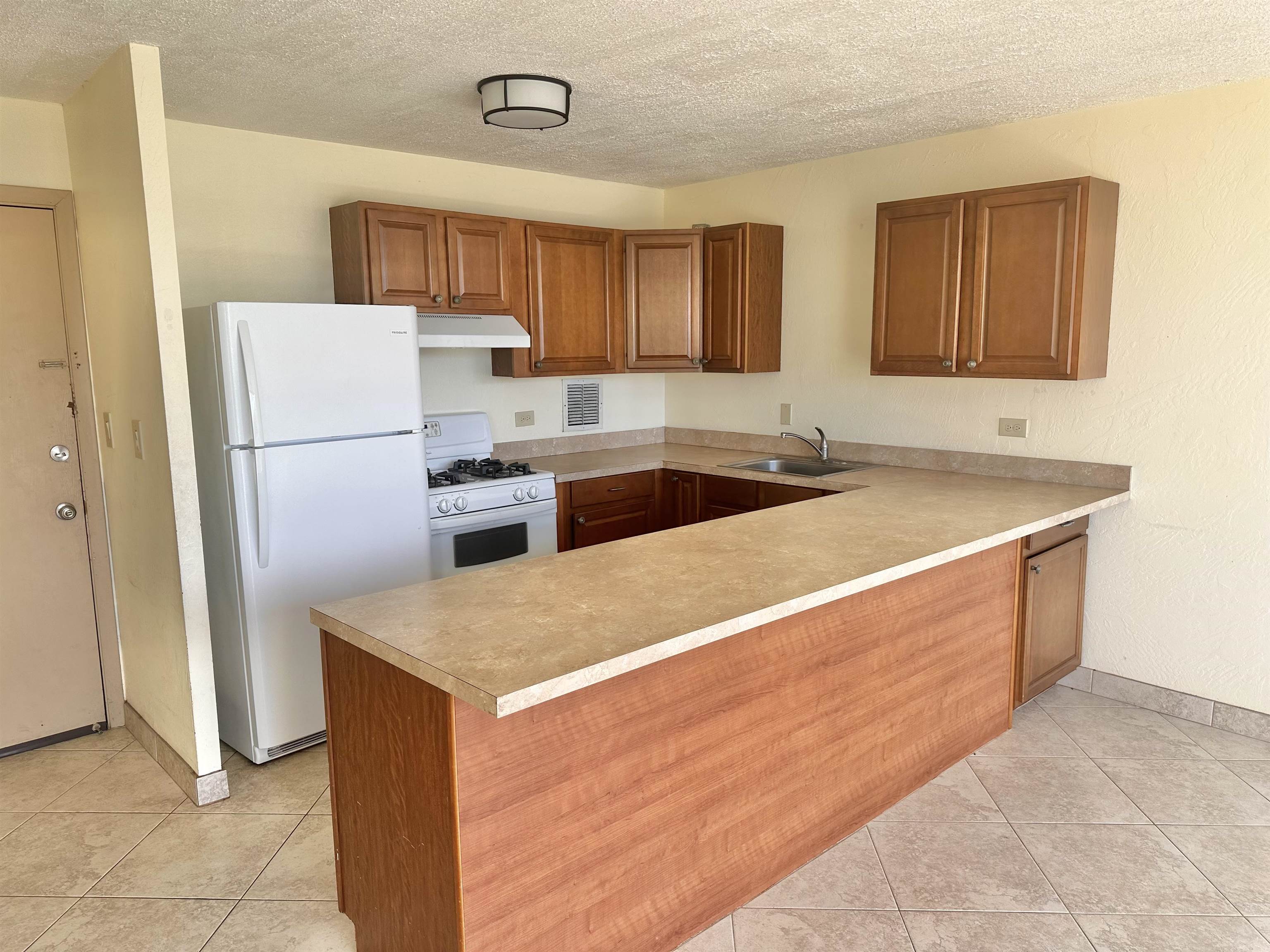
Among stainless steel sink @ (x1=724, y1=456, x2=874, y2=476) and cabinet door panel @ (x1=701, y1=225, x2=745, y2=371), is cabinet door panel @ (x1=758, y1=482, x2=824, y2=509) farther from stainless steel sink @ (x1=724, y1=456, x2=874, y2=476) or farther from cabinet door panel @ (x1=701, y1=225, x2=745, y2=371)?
cabinet door panel @ (x1=701, y1=225, x2=745, y2=371)

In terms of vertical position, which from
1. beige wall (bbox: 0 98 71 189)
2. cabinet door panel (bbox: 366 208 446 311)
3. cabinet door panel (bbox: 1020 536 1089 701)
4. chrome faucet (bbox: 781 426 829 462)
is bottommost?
cabinet door panel (bbox: 1020 536 1089 701)

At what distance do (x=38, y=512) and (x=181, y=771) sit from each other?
3.71ft

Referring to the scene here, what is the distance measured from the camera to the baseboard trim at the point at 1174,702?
10.4ft

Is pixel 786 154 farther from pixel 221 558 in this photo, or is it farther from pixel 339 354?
pixel 221 558

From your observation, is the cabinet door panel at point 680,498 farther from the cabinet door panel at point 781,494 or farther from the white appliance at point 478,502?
the white appliance at point 478,502

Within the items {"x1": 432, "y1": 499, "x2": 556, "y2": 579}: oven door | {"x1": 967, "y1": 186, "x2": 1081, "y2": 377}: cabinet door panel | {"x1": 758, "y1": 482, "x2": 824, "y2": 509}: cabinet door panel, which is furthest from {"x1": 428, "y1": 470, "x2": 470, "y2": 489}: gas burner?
{"x1": 967, "y1": 186, "x2": 1081, "y2": 377}: cabinet door panel

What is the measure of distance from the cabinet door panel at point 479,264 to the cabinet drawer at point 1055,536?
8.03 ft

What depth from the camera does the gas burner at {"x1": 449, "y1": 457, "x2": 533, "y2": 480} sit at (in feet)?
12.6

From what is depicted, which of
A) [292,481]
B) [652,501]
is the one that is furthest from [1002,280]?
[292,481]

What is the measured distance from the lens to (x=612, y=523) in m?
4.27

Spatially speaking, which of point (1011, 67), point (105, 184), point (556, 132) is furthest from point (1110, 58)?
point (105, 184)

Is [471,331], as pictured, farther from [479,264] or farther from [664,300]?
[664,300]

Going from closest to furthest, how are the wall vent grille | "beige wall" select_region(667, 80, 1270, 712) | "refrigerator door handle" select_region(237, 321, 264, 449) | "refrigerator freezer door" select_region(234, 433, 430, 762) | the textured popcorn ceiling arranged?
the textured popcorn ceiling → "refrigerator door handle" select_region(237, 321, 264, 449) → "refrigerator freezer door" select_region(234, 433, 430, 762) → "beige wall" select_region(667, 80, 1270, 712) → the wall vent grille

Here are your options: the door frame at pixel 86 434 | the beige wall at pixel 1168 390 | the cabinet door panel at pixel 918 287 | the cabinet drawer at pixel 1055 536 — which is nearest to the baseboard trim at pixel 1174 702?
the beige wall at pixel 1168 390
